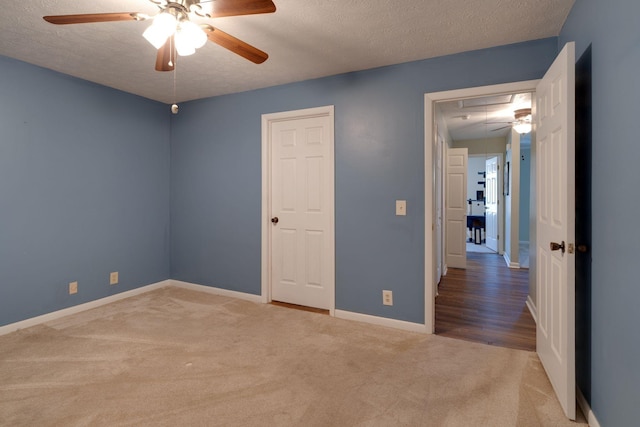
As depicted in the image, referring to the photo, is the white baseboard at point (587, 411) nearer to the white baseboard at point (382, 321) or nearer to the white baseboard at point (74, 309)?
the white baseboard at point (382, 321)

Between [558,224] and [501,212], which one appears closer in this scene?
[558,224]

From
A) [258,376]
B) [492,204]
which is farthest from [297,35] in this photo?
[492,204]

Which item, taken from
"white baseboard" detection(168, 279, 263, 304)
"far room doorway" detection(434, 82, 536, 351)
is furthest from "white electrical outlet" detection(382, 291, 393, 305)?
"white baseboard" detection(168, 279, 263, 304)

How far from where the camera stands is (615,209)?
4.87 feet

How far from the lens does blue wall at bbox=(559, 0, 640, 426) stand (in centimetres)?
132

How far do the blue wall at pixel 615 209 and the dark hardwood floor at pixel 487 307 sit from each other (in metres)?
1.13

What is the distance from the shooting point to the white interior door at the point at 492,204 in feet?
23.1

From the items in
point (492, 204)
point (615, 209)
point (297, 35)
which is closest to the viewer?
point (615, 209)

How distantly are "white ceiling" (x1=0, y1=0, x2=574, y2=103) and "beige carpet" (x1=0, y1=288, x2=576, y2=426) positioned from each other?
2362 mm

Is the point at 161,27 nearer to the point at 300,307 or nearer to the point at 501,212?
the point at 300,307

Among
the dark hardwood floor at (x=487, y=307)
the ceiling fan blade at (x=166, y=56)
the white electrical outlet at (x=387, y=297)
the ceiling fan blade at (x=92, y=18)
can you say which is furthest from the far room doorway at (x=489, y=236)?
the ceiling fan blade at (x=92, y=18)

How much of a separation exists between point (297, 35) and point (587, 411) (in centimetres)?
294

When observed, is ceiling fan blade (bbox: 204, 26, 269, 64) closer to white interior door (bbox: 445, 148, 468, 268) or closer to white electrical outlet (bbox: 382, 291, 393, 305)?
white electrical outlet (bbox: 382, 291, 393, 305)

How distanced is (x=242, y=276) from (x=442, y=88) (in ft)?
9.31
